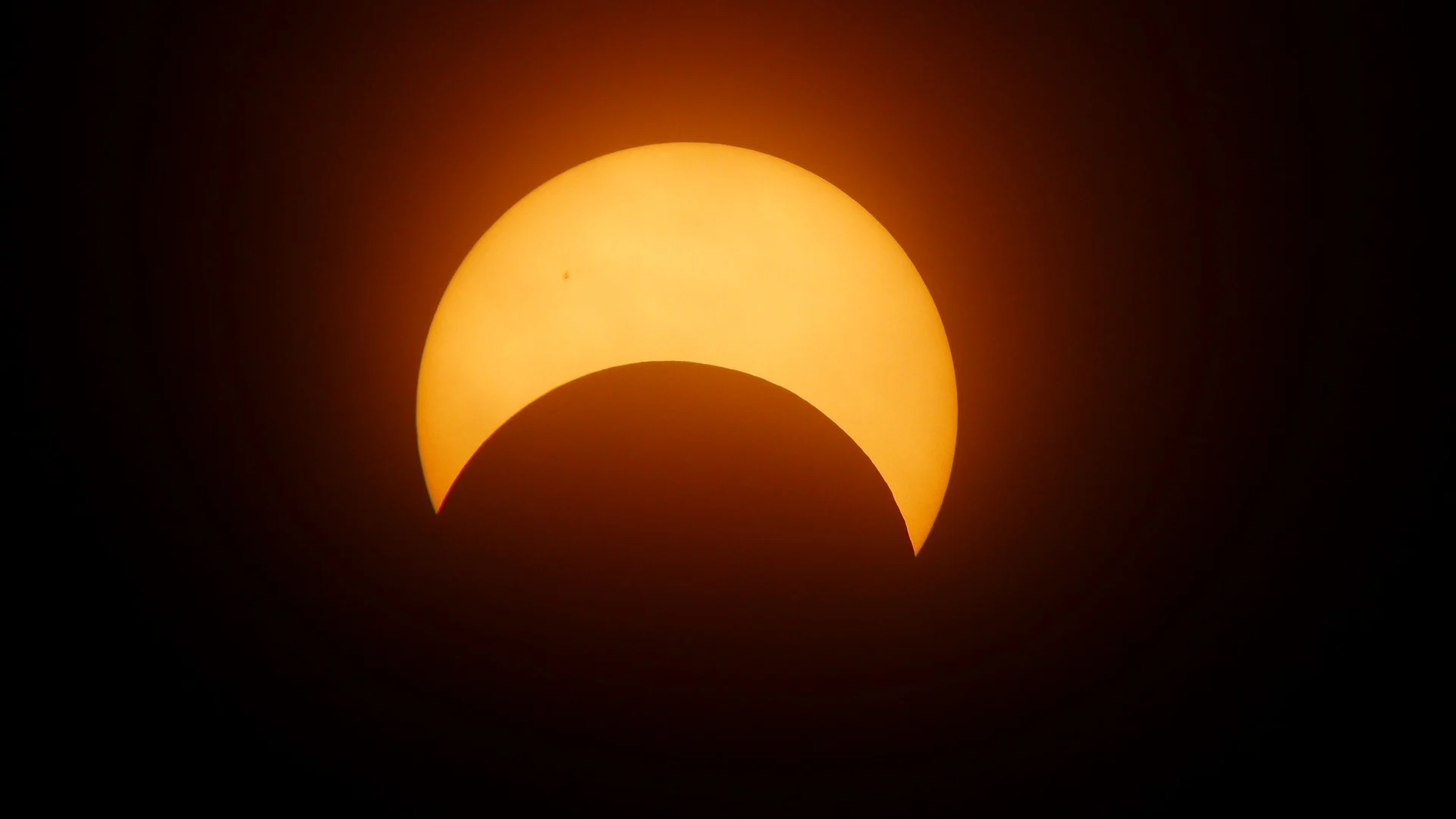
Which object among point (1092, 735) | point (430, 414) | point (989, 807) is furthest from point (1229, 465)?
point (430, 414)

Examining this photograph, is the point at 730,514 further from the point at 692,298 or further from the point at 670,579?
the point at 692,298

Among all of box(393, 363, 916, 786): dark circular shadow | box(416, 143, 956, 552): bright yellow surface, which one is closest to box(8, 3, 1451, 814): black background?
box(393, 363, 916, 786): dark circular shadow

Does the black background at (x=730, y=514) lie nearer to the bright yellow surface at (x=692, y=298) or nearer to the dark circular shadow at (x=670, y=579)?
the dark circular shadow at (x=670, y=579)

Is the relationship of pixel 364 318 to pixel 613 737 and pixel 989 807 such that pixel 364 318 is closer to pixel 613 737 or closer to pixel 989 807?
pixel 613 737

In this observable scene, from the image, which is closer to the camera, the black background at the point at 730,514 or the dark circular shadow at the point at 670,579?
the dark circular shadow at the point at 670,579

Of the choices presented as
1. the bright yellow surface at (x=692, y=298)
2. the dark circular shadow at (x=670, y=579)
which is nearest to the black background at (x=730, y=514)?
the dark circular shadow at (x=670, y=579)
